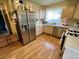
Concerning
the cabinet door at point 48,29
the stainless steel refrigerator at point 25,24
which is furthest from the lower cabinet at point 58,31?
the stainless steel refrigerator at point 25,24

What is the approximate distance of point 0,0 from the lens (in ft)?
7.55

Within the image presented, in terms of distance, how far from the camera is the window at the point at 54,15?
11.7 ft

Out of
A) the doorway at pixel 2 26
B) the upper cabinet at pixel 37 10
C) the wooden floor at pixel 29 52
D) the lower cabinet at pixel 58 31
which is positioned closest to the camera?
the wooden floor at pixel 29 52

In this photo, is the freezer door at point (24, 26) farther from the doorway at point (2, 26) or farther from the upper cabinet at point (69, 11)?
the upper cabinet at point (69, 11)

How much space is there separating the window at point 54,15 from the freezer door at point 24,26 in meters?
2.29

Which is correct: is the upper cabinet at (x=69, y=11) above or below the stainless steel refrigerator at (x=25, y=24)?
above

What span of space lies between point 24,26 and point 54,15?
2.46m

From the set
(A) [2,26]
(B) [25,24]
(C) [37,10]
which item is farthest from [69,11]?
(A) [2,26]

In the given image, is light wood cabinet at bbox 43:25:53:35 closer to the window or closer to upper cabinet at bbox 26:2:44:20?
the window

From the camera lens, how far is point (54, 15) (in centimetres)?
384

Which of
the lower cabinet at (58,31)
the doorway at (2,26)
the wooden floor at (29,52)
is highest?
the doorway at (2,26)

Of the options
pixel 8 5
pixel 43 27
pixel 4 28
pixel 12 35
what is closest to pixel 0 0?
pixel 8 5

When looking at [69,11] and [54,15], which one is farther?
[54,15]

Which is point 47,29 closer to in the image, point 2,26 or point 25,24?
point 25,24
